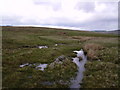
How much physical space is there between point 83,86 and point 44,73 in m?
5.93

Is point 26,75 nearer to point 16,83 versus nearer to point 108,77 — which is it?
point 16,83

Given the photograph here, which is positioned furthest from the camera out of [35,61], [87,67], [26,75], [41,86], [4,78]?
[35,61]

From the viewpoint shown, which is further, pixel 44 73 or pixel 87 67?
pixel 87 67

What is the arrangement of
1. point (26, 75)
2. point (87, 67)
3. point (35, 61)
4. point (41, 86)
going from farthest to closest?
→ point (35, 61) < point (87, 67) < point (26, 75) < point (41, 86)

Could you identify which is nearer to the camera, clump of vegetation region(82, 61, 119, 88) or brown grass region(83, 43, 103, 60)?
clump of vegetation region(82, 61, 119, 88)

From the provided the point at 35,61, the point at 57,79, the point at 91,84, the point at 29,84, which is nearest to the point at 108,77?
the point at 91,84

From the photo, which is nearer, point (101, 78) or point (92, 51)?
point (101, 78)

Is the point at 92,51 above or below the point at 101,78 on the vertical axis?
above

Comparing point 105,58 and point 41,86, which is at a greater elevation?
point 105,58

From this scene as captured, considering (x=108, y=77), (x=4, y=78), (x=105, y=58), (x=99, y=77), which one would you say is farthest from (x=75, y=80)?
(x=105, y=58)

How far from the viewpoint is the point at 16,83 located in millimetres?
12211

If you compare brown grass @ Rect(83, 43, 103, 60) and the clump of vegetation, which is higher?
brown grass @ Rect(83, 43, 103, 60)

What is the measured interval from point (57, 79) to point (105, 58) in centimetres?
1317

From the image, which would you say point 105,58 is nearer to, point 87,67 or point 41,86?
point 87,67
